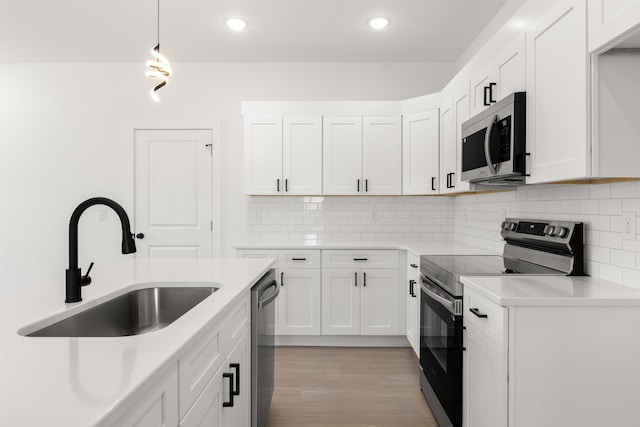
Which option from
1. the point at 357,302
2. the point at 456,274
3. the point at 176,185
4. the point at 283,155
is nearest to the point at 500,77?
the point at 456,274

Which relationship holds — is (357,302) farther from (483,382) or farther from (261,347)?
(483,382)

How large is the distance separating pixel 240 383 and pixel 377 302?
2.08 metres

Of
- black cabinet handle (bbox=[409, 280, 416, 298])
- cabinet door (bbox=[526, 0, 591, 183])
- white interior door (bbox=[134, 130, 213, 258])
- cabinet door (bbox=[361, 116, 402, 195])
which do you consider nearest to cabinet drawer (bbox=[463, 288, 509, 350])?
cabinet door (bbox=[526, 0, 591, 183])

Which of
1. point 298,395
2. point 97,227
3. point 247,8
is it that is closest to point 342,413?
point 298,395

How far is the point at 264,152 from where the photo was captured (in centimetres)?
370

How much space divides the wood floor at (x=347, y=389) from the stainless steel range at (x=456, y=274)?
18cm

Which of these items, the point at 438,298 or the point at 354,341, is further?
the point at 354,341

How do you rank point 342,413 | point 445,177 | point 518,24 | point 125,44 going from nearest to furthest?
point 518,24 < point 342,413 < point 445,177 < point 125,44

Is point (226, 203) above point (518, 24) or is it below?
below

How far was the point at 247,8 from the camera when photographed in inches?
116

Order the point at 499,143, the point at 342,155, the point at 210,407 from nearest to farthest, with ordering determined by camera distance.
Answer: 1. the point at 210,407
2. the point at 499,143
3. the point at 342,155

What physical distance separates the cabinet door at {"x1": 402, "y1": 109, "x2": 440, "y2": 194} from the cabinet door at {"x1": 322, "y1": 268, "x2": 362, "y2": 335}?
3.23 feet

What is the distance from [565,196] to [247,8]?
2.53 metres

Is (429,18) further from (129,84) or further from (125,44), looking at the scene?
(129,84)
